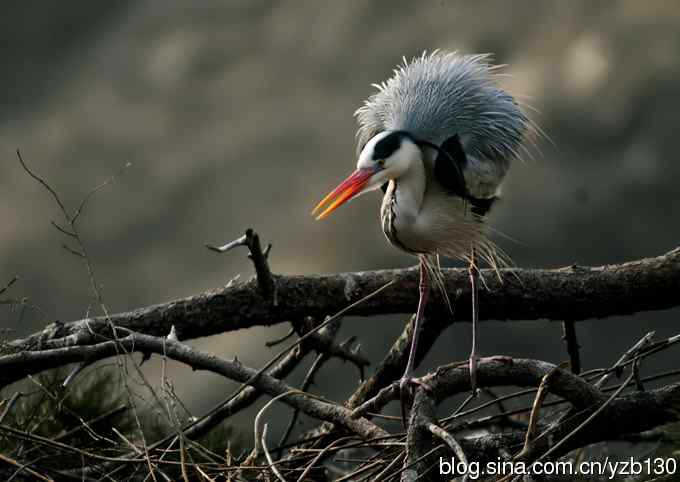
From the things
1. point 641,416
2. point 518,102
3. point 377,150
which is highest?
point 518,102

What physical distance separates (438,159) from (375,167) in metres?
0.20

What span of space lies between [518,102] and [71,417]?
1.26 m

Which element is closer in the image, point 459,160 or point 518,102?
point 459,160

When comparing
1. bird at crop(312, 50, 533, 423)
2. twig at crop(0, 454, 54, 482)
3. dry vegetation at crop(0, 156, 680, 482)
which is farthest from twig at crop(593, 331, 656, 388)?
twig at crop(0, 454, 54, 482)

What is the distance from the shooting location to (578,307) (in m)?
2.22

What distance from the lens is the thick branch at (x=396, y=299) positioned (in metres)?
2.14

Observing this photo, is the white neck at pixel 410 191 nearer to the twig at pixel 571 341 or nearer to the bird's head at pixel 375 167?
the bird's head at pixel 375 167

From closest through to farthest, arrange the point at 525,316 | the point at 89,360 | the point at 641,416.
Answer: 1. the point at 641,416
2. the point at 89,360
3. the point at 525,316

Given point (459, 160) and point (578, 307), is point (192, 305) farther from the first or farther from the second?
point (578, 307)

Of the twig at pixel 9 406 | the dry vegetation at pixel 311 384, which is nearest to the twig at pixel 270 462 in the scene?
the dry vegetation at pixel 311 384

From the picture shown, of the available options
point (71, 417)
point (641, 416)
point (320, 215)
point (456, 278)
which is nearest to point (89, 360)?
point (71, 417)

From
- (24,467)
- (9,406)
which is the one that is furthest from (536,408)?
(9,406)

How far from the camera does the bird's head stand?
1.99 meters

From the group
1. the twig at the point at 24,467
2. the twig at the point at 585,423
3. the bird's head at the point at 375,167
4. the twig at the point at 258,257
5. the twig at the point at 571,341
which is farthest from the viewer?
the twig at the point at 571,341
